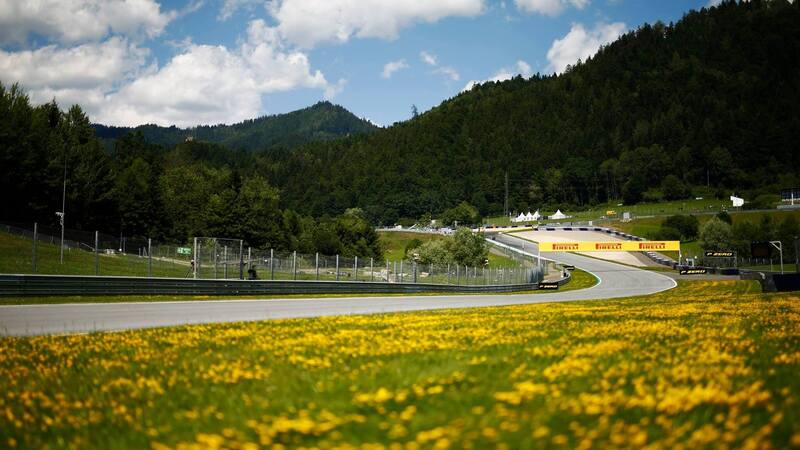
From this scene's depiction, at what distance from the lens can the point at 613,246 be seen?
337 feet

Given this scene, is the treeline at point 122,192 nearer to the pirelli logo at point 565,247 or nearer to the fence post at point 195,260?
the pirelli logo at point 565,247

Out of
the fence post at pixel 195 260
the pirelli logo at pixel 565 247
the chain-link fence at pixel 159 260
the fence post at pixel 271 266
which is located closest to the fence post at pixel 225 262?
the chain-link fence at pixel 159 260

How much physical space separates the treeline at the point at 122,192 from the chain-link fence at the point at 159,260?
33.0m

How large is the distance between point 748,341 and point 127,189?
8500 centimetres

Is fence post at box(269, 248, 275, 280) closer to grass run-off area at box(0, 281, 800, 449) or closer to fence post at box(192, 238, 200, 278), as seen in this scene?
fence post at box(192, 238, 200, 278)

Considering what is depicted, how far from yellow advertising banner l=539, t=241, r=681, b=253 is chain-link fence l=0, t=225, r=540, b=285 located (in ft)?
232

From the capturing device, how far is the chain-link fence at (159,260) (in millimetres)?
27500

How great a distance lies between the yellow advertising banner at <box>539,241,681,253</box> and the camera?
100 metres

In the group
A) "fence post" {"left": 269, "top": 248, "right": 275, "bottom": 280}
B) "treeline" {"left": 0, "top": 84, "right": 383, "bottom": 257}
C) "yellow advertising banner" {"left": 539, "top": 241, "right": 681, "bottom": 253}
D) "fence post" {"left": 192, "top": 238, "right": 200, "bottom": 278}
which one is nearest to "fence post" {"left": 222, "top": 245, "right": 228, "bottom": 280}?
"fence post" {"left": 192, "top": 238, "right": 200, "bottom": 278}

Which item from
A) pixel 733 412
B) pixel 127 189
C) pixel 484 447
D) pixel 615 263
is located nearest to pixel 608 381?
pixel 733 412

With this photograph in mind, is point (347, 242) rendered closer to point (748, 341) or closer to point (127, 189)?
point (127, 189)

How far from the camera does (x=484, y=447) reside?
408 centimetres

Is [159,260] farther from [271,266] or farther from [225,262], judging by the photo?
[271,266]

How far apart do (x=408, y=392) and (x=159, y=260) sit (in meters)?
24.9
